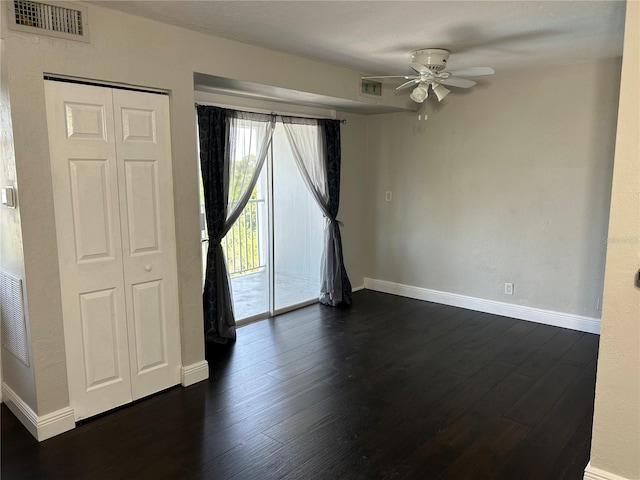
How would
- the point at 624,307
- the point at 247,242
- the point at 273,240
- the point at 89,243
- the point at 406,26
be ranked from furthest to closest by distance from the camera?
1. the point at 273,240
2. the point at 247,242
3. the point at 406,26
4. the point at 89,243
5. the point at 624,307

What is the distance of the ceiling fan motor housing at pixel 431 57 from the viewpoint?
3.55 meters

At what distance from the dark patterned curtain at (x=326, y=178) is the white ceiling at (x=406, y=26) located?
40.4 inches

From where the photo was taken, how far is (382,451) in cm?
261

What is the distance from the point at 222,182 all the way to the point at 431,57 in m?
1.96

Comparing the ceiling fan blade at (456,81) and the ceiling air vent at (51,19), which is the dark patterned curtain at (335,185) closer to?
the ceiling fan blade at (456,81)

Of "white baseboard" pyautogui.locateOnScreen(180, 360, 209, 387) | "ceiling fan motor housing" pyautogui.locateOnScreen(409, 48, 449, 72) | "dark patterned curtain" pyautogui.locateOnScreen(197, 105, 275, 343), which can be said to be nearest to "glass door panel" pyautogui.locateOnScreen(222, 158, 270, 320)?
"dark patterned curtain" pyautogui.locateOnScreen(197, 105, 275, 343)

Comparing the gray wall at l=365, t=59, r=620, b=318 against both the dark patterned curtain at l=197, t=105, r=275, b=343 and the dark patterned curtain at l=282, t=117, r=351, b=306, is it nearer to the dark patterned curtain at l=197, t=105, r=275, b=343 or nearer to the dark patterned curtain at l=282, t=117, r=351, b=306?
the dark patterned curtain at l=282, t=117, r=351, b=306

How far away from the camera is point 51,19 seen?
251 cm

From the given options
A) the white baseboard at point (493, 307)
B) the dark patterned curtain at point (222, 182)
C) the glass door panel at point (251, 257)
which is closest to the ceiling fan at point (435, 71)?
the dark patterned curtain at point (222, 182)

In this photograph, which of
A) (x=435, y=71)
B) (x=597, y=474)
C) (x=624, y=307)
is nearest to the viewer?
(x=624, y=307)

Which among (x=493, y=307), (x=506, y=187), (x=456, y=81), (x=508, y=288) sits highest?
(x=456, y=81)

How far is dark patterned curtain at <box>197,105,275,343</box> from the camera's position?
13.0 feet

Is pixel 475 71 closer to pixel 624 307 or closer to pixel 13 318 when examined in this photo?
pixel 624 307

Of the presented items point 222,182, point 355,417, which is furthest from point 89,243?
point 355,417
